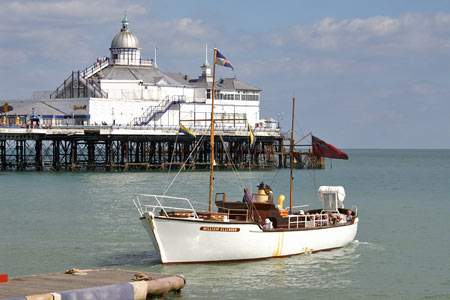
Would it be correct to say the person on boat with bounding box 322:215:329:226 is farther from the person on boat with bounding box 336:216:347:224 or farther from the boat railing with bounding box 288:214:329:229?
the person on boat with bounding box 336:216:347:224

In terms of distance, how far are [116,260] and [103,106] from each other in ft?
212

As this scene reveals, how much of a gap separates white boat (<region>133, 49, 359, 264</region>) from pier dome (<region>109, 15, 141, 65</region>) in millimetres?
72300

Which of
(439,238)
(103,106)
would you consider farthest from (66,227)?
(103,106)

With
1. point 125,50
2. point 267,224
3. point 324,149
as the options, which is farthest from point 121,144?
point 267,224

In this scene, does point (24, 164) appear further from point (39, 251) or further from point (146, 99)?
point (39, 251)

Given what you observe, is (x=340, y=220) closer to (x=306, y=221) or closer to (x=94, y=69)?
(x=306, y=221)

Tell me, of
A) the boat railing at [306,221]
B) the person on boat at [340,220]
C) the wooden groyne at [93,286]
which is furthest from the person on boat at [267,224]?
the wooden groyne at [93,286]

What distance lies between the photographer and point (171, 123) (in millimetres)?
99188

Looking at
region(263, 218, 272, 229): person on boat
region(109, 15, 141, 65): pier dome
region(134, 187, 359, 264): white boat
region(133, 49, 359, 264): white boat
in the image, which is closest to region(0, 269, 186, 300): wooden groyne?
region(133, 49, 359, 264): white boat

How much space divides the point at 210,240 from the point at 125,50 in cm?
7687

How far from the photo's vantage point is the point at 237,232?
30.7m

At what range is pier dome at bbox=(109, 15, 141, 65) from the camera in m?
104

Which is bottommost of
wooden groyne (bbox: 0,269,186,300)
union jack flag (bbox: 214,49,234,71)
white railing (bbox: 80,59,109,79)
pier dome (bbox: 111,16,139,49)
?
wooden groyne (bbox: 0,269,186,300)

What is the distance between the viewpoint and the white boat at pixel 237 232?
30.0 m
